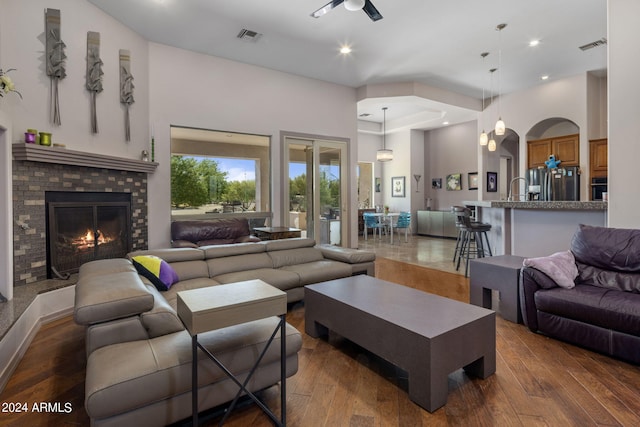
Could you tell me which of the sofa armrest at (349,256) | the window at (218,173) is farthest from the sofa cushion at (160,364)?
the window at (218,173)

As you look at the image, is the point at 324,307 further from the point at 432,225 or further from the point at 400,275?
the point at 432,225

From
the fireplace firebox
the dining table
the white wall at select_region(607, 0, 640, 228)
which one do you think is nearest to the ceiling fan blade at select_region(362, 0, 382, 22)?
the white wall at select_region(607, 0, 640, 228)

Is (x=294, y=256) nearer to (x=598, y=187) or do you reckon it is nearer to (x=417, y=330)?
(x=417, y=330)

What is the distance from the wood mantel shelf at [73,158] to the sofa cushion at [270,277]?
2.06m

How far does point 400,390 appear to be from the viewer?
2008 millimetres

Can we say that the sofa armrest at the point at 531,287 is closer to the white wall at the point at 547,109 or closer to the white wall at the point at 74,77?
the white wall at the point at 547,109

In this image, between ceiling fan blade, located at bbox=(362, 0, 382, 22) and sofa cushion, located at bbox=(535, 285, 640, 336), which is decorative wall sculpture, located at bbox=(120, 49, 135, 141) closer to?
ceiling fan blade, located at bbox=(362, 0, 382, 22)

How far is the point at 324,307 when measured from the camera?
8.53 feet

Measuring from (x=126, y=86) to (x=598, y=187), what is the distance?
26.2ft

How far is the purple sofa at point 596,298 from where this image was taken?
228cm

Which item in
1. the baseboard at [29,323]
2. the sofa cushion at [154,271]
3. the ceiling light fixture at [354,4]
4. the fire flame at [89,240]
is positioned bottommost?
the baseboard at [29,323]

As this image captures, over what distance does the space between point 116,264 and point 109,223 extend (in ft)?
7.10

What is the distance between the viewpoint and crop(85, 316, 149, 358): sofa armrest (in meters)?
1.64

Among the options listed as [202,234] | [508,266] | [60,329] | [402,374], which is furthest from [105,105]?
[508,266]
